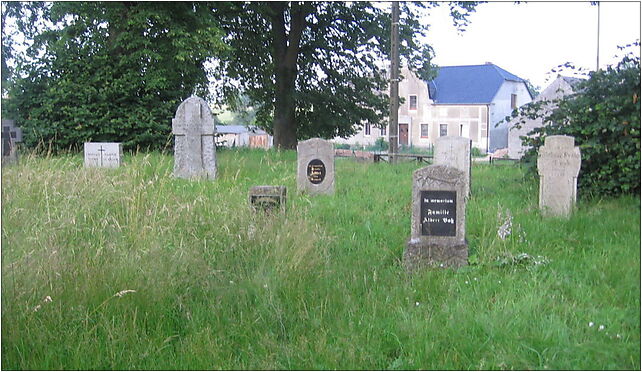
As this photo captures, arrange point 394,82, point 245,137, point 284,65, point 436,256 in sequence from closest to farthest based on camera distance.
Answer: point 436,256
point 394,82
point 284,65
point 245,137

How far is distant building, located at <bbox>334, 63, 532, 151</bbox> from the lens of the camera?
46.0 meters

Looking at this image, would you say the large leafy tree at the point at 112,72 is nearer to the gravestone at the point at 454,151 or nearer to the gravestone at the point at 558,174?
the gravestone at the point at 454,151

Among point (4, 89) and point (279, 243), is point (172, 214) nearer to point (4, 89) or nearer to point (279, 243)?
point (279, 243)

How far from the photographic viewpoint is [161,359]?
14.6 ft

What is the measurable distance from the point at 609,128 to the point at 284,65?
642 inches

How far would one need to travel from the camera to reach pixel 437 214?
666 cm

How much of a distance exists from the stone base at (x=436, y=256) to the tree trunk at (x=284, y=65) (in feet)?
58.5

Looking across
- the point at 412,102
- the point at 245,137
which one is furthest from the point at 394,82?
the point at 245,137

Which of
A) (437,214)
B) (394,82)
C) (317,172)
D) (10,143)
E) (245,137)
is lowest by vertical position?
(437,214)

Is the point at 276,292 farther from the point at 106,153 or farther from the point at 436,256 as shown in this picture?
the point at 106,153

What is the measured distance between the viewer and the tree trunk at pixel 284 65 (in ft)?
79.5

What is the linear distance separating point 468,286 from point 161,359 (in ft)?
9.20

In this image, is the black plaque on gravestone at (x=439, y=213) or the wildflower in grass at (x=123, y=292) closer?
the wildflower in grass at (x=123, y=292)

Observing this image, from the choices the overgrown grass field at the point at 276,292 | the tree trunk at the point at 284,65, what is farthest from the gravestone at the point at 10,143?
the tree trunk at the point at 284,65
